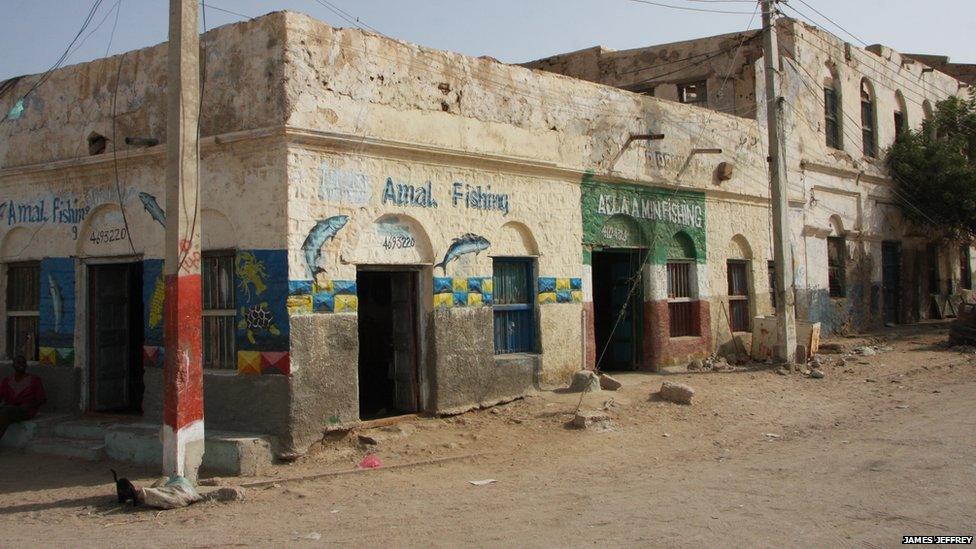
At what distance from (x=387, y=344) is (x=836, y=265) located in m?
12.4

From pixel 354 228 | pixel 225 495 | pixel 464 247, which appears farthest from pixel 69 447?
pixel 464 247

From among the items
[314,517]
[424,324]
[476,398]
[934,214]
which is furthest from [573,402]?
[934,214]

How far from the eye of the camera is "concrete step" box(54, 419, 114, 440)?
10.4m

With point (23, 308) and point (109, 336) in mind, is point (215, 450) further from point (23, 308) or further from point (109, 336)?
point (23, 308)

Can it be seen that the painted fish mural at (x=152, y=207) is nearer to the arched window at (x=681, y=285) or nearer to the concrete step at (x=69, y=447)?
the concrete step at (x=69, y=447)

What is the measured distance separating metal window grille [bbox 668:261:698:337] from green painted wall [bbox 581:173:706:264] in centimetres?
27

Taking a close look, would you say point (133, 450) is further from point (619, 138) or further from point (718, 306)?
point (718, 306)

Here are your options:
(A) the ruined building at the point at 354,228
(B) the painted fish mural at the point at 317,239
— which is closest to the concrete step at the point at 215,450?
(A) the ruined building at the point at 354,228

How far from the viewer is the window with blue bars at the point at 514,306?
12062 millimetres

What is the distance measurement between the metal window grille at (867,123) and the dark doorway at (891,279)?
2.47 metres

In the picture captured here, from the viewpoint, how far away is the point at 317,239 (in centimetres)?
953

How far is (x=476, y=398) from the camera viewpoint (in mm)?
11312

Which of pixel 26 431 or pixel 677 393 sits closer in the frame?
pixel 26 431

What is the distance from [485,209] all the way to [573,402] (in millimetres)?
2884
